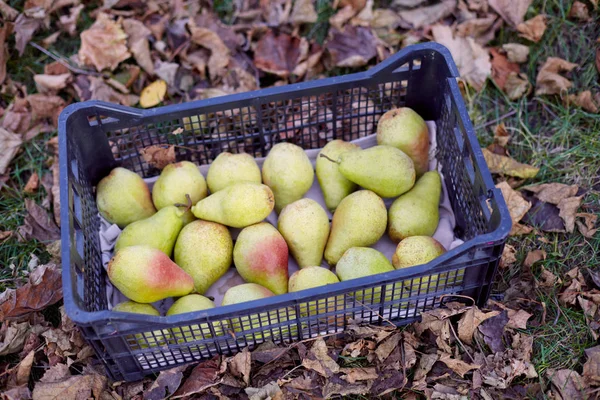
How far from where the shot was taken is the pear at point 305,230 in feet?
8.30

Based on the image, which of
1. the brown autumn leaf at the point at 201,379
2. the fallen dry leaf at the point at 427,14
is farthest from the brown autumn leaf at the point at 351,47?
the brown autumn leaf at the point at 201,379

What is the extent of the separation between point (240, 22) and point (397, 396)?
7.75 ft

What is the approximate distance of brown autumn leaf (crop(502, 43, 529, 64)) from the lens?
3398 millimetres

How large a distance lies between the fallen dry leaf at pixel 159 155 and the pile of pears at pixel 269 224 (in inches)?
4.1

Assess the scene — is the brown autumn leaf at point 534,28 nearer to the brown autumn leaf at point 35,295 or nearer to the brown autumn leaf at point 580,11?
the brown autumn leaf at point 580,11

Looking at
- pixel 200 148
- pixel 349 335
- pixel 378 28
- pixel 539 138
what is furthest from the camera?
pixel 378 28

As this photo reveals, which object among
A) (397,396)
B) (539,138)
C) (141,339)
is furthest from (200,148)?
(539,138)

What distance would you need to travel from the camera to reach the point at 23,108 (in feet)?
11.1

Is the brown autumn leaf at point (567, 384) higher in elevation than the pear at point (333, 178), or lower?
lower

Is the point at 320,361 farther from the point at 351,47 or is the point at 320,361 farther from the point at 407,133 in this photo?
the point at 351,47

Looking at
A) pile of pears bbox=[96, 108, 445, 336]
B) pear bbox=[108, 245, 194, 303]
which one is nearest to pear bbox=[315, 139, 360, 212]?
pile of pears bbox=[96, 108, 445, 336]

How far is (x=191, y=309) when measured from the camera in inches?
92.8

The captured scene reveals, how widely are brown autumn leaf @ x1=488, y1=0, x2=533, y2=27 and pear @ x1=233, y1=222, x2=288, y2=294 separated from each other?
195 centimetres

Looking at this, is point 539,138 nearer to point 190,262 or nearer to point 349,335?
point 349,335
